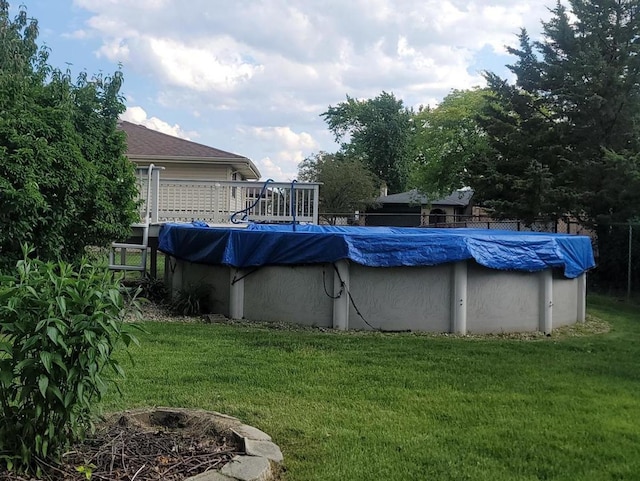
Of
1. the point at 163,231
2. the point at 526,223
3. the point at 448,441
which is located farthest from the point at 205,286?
the point at 526,223

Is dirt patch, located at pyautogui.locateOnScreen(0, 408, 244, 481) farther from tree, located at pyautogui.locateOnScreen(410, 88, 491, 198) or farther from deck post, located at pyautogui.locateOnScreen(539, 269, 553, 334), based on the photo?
tree, located at pyautogui.locateOnScreen(410, 88, 491, 198)

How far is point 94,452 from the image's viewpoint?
2818mm

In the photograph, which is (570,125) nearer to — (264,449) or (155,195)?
(155,195)

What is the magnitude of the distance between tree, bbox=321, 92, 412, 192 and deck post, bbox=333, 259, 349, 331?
40.3 meters

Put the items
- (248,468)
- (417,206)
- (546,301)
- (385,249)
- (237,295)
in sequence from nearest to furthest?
(248,468) < (385,249) < (546,301) < (237,295) < (417,206)

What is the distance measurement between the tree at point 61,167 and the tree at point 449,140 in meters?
20.4

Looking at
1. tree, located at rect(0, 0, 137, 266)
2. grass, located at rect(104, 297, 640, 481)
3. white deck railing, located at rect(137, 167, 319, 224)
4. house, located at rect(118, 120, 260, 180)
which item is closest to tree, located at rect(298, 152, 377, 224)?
house, located at rect(118, 120, 260, 180)

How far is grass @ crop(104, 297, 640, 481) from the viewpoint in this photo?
3111 mm

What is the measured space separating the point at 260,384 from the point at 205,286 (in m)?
3.68

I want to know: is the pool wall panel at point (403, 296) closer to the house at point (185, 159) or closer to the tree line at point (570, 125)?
the tree line at point (570, 125)

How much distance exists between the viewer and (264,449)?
305 cm

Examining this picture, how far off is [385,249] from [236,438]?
4040 mm

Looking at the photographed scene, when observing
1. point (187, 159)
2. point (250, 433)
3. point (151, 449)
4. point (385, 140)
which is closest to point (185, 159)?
point (187, 159)

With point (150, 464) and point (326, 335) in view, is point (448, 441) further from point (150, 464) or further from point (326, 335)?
point (326, 335)
